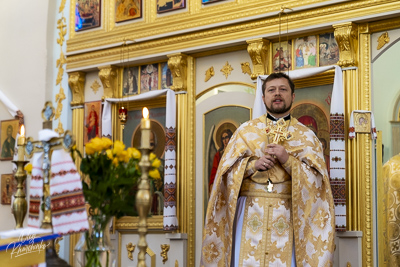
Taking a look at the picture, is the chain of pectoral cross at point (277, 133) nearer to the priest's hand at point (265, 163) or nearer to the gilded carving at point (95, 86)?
the priest's hand at point (265, 163)

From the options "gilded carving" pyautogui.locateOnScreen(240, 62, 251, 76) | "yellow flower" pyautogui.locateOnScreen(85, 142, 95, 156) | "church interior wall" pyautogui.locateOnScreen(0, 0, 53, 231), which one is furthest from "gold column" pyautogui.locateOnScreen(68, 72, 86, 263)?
"yellow flower" pyautogui.locateOnScreen(85, 142, 95, 156)

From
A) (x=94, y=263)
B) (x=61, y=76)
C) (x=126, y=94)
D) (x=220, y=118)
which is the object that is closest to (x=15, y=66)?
(x=61, y=76)

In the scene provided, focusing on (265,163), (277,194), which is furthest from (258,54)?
(265,163)

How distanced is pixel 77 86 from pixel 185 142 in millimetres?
2056

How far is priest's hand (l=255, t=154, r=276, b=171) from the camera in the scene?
5809 mm

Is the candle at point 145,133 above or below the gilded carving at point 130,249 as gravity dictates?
above

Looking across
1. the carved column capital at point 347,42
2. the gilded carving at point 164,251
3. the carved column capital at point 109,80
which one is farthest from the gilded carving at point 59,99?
the carved column capital at point 347,42

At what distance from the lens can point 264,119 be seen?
6.49 m

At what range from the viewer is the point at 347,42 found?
283 inches

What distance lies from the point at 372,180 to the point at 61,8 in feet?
17.4

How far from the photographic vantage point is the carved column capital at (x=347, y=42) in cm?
718

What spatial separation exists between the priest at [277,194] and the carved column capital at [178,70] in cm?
242

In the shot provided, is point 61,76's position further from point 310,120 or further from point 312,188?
point 312,188

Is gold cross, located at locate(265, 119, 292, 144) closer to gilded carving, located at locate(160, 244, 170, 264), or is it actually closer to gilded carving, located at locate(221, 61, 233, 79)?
gilded carving, located at locate(221, 61, 233, 79)
